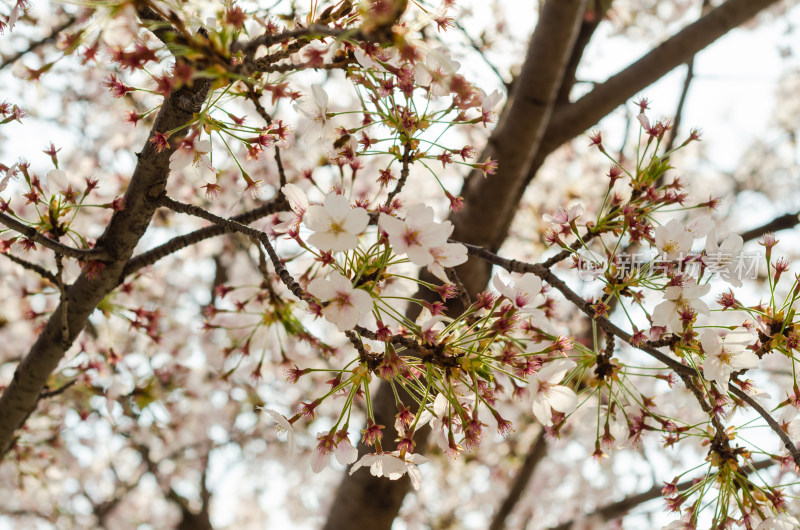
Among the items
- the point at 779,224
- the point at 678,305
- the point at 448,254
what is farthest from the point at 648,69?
the point at 448,254

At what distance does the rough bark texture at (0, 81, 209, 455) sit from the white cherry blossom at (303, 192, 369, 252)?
1.28ft

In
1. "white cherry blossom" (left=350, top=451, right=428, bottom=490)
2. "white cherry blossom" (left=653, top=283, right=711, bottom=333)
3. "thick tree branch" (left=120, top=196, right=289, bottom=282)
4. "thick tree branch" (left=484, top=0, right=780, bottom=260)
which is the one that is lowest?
"white cherry blossom" (left=350, top=451, right=428, bottom=490)

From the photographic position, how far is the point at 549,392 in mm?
1407

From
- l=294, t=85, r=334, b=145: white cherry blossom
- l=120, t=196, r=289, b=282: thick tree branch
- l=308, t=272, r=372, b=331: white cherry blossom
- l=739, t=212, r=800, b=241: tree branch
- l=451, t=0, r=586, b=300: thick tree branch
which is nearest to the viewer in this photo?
l=308, t=272, r=372, b=331: white cherry blossom

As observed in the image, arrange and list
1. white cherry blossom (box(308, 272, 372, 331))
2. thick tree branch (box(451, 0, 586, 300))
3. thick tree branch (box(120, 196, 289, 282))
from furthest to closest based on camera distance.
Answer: thick tree branch (box(451, 0, 586, 300))
thick tree branch (box(120, 196, 289, 282))
white cherry blossom (box(308, 272, 372, 331))

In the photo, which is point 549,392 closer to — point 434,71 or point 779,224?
point 434,71

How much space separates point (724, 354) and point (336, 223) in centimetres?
94

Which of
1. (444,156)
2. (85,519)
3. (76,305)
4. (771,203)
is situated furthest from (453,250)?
(771,203)

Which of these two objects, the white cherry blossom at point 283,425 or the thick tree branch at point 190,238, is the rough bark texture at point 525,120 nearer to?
the thick tree branch at point 190,238

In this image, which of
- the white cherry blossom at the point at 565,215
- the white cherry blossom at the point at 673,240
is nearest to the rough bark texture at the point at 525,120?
the white cherry blossom at the point at 565,215

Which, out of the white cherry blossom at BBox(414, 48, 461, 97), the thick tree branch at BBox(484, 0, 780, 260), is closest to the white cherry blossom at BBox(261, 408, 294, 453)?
the white cherry blossom at BBox(414, 48, 461, 97)

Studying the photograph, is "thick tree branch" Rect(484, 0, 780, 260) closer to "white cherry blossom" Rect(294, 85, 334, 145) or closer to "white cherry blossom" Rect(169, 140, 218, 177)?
"white cherry blossom" Rect(294, 85, 334, 145)

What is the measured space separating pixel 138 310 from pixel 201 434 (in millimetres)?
3358

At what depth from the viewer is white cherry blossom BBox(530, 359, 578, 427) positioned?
1.38 meters
